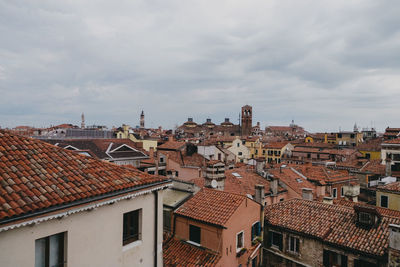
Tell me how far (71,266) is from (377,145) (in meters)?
57.2

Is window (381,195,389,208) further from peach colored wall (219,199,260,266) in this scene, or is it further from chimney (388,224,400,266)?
peach colored wall (219,199,260,266)

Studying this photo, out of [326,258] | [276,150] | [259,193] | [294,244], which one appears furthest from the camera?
[276,150]

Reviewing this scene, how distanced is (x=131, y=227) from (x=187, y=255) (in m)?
4.56

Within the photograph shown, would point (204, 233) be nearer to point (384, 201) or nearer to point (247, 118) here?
point (384, 201)

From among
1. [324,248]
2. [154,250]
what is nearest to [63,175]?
[154,250]

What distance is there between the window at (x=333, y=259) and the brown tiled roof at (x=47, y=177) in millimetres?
8903

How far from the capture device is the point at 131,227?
677cm

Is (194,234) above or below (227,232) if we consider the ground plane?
below

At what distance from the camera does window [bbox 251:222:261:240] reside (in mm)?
12045

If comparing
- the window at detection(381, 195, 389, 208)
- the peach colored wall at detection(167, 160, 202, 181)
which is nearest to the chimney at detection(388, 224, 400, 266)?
the window at detection(381, 195, 389, 208)

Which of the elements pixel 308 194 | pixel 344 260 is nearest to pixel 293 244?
pixel 344 260

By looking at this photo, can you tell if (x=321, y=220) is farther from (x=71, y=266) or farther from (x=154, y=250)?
(x=71, y=266)

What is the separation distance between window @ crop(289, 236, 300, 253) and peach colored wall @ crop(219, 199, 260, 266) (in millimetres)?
2009

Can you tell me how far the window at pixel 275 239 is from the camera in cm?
1318
